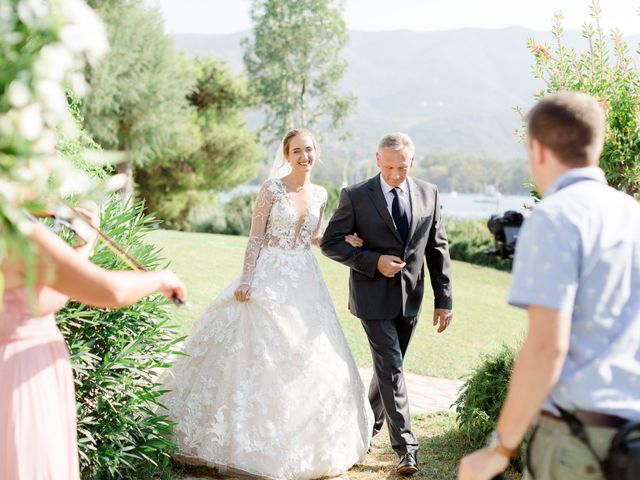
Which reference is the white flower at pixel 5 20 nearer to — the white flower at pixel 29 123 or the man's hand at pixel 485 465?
the white flower at pixel 29 123

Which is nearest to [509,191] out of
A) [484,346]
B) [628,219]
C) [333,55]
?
[333,55]

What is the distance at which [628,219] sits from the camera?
6.77 feet

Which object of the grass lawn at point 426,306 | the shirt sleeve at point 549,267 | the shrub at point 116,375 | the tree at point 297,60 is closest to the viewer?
the shirt sleeve at point 549,267

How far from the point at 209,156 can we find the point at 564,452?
36.8 m

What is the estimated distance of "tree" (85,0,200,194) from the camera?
2711 cm

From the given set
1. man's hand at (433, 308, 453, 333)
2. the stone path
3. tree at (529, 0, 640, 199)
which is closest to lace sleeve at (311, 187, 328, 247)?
man's hand at (433, 308, 453, 333)

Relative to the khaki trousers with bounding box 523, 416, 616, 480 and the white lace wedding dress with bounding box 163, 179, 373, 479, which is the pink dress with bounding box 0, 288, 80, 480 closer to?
the khaki trousers with bounding box 523, 416, 616, 480

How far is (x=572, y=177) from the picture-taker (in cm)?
210

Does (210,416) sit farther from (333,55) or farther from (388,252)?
(333,55)

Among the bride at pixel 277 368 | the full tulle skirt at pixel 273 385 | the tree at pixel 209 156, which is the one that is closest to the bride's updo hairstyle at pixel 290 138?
the bride at pixel 277 368

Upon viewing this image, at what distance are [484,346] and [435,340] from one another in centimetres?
74

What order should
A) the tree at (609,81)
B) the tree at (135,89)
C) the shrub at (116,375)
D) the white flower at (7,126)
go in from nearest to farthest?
1. the white flower at (7,126)
2. the shrub at (116,375)
3. the tree at (609,81)
4. the tree at (135,89)

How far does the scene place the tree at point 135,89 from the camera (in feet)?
88.9

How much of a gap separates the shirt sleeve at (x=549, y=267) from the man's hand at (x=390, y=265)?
2.92m
